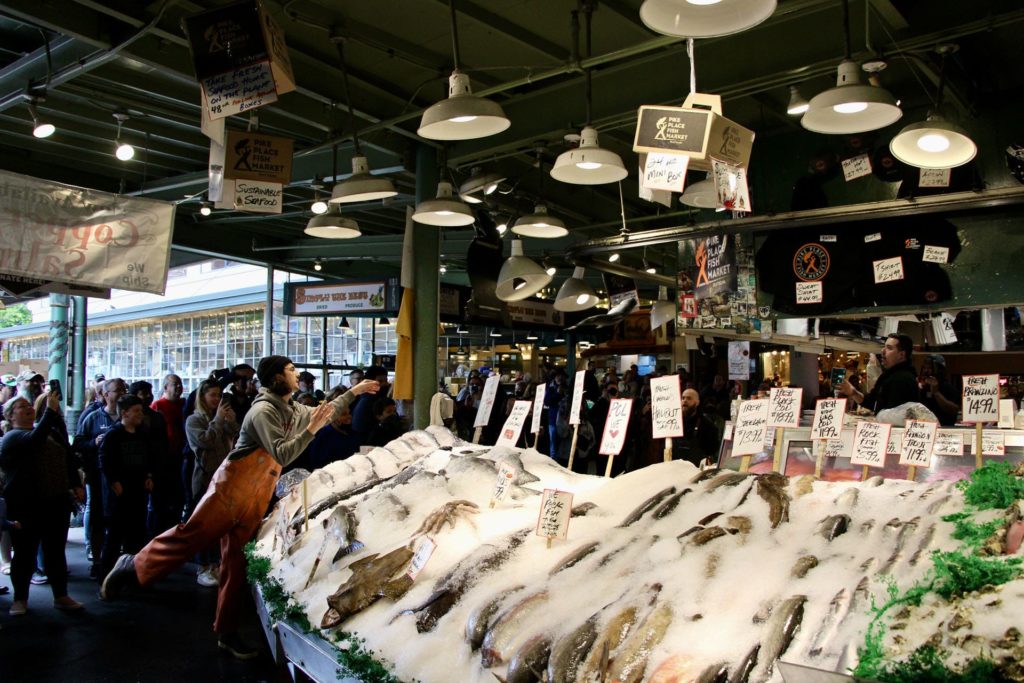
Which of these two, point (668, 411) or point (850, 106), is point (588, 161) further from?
point (668, 411)

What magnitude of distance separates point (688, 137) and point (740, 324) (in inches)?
189

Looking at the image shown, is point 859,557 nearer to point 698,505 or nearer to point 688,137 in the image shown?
point 698,505

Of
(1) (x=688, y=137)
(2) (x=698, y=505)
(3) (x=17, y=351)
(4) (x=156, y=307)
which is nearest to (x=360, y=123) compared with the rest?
(1) (x=688, y=137)

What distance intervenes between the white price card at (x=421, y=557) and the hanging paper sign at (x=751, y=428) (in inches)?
53.9

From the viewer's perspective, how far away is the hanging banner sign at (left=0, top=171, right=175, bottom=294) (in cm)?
497

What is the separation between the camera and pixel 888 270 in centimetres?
670

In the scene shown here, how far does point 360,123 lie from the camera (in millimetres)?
7164

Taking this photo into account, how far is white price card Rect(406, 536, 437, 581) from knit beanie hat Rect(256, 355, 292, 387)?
2269mm

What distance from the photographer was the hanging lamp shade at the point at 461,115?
3.85 m

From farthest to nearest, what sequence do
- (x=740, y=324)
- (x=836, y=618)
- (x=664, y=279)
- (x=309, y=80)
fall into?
(x=664, y=279), (x=740, y=324), (x=309, y=80), (x=836, y=618)

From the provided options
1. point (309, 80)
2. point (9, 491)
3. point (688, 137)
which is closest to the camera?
point (688, 137)

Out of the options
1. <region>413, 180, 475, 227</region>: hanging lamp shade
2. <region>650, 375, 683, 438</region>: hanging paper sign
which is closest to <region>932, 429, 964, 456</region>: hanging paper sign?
<region>650, 375, 683, 438</region>: hanging paper sign

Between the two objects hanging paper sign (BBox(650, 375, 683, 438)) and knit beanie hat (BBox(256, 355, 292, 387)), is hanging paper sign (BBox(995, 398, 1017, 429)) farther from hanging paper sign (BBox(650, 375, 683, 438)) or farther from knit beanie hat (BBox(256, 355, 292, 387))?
knit beanie hat (BBox(256, 355, 292, 387))

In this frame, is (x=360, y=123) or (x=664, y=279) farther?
(x=664, y=279)
